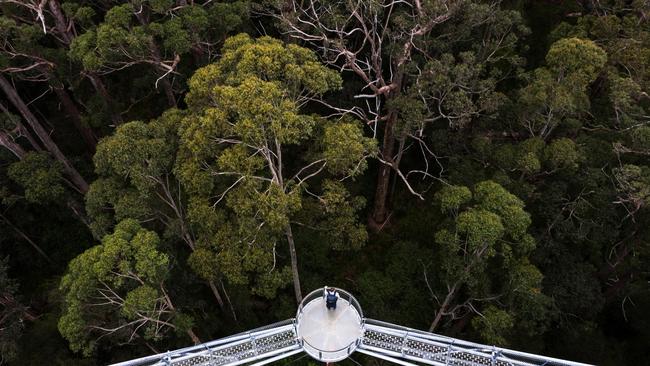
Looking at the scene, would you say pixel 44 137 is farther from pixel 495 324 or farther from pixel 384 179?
pixel 495 324

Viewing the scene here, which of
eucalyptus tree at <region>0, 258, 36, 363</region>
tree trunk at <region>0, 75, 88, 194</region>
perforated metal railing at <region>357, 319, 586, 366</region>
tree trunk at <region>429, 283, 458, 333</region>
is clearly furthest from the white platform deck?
tree trunk at <region>0, 75, 88, 194</region>

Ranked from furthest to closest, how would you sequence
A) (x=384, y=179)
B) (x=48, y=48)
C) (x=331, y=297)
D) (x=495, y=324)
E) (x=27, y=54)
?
1. (x=384, y=179)
2. (x=48, y=48)
3. (x=27, y=54)
4. (x=495, y=324)
5. (x=331, y=297)

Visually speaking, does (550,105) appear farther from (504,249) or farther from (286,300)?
(286,300)

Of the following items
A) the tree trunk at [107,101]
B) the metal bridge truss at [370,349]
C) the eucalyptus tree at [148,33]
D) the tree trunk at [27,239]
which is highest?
the eucalyptus tree at [148,33]

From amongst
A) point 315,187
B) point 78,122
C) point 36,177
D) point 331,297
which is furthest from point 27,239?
point 331,297

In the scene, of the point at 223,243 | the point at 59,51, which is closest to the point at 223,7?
the point at 59,51

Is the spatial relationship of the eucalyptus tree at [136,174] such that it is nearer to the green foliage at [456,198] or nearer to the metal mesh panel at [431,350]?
the metal mesh panel at [431,350]

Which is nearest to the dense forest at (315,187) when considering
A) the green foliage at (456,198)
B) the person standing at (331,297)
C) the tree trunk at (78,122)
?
the green foliage at (456,198)
